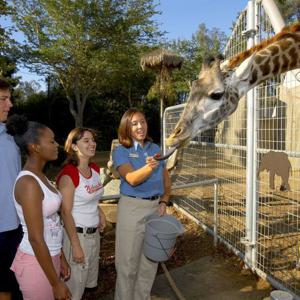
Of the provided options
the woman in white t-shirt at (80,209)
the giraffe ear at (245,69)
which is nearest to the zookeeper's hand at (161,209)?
the woman in white t-shirt at (80,209)

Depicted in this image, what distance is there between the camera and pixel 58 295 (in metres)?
2.41

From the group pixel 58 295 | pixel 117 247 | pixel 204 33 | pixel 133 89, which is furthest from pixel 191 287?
pixel 204 33

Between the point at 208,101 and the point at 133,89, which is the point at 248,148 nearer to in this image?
the point at 208,101

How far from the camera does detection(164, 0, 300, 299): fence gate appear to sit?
3859mm

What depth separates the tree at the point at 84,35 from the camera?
2172 cm

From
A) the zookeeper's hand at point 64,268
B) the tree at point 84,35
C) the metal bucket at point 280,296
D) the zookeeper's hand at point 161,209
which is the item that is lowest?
the metal bucket at point 280,296

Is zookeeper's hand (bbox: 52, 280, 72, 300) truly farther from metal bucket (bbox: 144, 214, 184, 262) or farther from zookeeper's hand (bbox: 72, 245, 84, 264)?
metal bucket (bbox: 144, 214, 184, 262)

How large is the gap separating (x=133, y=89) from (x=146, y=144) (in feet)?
82.7

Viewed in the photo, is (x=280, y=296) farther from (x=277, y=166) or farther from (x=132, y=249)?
(x=277, y=166)

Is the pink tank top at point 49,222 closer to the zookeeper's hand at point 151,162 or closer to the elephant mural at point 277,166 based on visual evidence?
the zookeeper's hand at point 151,162

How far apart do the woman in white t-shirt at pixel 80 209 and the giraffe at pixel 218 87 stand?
2.50 feet

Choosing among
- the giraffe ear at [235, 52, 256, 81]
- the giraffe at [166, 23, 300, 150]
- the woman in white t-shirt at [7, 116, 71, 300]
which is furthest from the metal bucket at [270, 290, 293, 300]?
the giraffe ear at [235, 52, 256, 81]

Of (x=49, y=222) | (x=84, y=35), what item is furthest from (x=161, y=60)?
(x=49, y=222)

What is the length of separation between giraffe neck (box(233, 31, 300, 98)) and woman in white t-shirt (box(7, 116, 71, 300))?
157 cm
